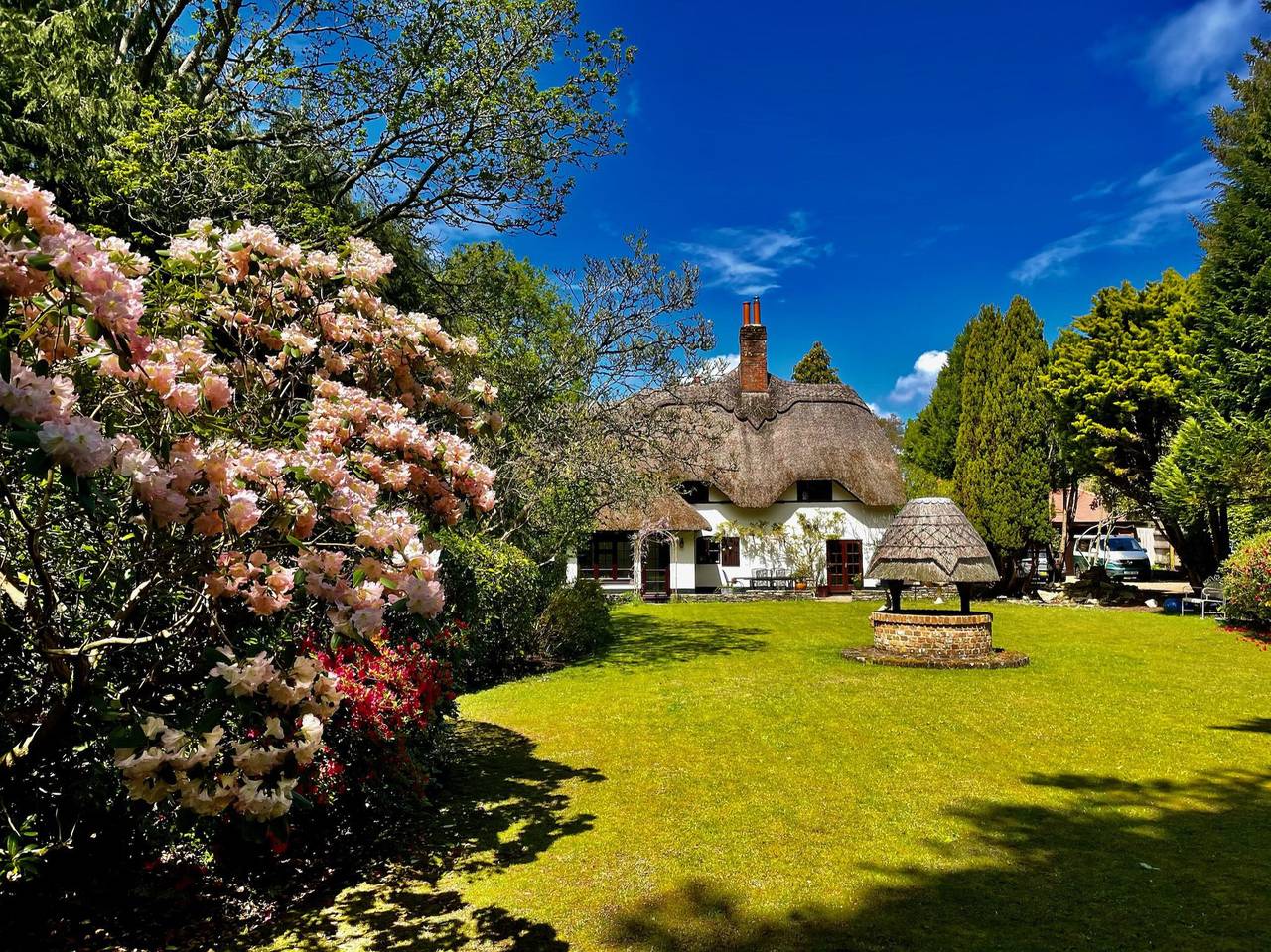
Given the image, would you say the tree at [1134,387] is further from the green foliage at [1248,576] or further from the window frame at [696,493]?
the window frame at [696,493]

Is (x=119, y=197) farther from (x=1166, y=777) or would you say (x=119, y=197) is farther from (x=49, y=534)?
(x=1166, y=777)

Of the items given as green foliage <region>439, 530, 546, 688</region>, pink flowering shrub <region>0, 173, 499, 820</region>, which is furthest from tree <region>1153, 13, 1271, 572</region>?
pink flowering shrub <region>0, 173, 499, 820</region>

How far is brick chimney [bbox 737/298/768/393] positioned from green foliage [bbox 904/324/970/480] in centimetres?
856

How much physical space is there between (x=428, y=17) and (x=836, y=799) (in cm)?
1378

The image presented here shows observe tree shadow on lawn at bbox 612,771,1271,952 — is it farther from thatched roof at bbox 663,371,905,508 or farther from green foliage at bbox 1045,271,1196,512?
thatched roof at bbox 663,371,905,508

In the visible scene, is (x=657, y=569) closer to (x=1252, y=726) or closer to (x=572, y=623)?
(x=572, y=623)

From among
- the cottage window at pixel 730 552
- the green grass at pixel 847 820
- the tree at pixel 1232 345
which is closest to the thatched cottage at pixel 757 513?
the cottage window at pixel 730 552

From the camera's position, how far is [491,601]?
12.3 metres

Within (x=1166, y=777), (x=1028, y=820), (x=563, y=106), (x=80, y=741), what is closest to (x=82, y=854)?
(x=80, y=741)

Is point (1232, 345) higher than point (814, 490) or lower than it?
higher

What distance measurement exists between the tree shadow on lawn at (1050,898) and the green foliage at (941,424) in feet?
94.1

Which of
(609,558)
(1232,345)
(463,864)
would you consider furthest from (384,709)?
(609,558)

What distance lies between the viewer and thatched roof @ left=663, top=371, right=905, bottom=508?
29.2 m

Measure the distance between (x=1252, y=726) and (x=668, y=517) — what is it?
2030cm
